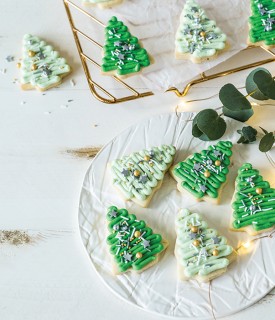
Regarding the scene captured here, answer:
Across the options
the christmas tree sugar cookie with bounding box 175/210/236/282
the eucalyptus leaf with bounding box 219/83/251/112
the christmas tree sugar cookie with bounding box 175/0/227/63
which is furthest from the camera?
the christmas tree sugar cookie with bounding box 175/0/227/63

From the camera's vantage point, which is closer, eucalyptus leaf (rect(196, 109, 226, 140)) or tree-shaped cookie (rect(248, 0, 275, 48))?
eucalyptus leaf (rect(196, 109, 226, 140))

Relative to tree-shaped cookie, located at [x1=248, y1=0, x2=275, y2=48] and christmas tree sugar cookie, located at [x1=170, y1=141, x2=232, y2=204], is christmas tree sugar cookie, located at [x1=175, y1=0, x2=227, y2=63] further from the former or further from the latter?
christmas tree sugar cookie, located at [x1=170, y1=141, x2=232, y2=204]

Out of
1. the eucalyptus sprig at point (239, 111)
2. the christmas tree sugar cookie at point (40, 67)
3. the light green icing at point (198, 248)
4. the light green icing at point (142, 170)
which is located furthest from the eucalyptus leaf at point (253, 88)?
the christmas tree sugar cookie at point (40, 67)

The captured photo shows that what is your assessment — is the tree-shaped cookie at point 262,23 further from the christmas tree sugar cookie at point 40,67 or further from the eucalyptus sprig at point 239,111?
the christmas tree sugar cookie at point 40,67

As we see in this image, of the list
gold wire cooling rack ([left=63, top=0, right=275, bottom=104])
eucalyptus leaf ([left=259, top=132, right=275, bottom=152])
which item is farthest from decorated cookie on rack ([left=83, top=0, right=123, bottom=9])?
eucalyptus leaf ([left=259, top=132, right=275, bottom=152])

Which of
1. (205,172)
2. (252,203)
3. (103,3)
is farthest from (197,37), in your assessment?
(252,203)

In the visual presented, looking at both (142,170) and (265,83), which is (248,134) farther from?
(142,170)

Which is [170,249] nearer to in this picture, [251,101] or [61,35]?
[251,101]
